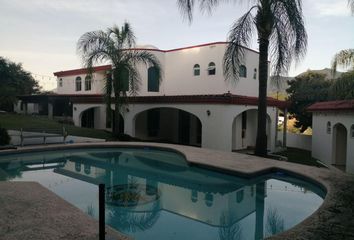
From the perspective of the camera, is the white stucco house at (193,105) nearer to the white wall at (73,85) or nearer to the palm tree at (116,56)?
the white wall at (73,85)

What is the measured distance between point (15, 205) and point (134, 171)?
250 inches

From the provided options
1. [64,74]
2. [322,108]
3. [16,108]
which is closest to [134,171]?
[322,108]

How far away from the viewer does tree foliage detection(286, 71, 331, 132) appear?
2964 cm

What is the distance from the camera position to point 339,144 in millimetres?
19141

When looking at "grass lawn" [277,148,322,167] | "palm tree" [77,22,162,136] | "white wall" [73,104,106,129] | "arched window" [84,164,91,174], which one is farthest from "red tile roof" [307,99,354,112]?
"white wall" [73,104,106,129]

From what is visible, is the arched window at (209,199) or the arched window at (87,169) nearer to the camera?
the arched window at (209,199)

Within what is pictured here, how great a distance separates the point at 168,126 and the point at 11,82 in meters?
21.2

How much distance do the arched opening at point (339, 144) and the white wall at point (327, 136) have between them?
0.23 meters

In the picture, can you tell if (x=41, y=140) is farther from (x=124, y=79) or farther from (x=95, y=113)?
(x=95, y=113)

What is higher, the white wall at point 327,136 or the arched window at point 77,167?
the white wall at point 327,136

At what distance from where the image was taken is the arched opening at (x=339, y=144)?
1891 centimetres

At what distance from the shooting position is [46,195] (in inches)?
312

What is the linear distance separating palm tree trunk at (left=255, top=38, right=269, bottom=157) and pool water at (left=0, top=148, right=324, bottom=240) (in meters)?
3.03

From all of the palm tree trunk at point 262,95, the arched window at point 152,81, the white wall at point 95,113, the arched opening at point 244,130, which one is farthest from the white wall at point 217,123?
the white wall at point 95,113
